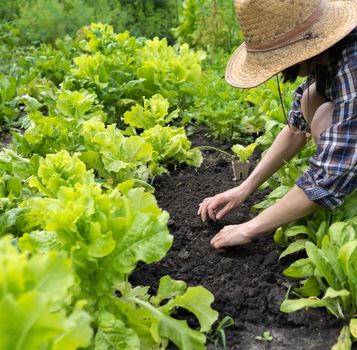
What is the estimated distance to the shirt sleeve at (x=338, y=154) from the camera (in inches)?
107

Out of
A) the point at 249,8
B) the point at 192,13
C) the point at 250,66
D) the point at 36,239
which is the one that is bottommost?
the point at 192,13

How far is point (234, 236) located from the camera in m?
3.14

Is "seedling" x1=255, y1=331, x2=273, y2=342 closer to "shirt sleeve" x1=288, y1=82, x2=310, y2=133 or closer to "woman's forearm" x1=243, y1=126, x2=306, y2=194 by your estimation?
"woman's forearm" x1=243, y1=126, x2=306, y2=194

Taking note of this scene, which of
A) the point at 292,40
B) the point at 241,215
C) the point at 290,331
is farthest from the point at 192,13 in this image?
the point at 290,331

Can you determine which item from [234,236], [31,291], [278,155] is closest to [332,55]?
[278,155]

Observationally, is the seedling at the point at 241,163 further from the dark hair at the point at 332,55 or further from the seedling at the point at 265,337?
the seedling at the point at 265,337

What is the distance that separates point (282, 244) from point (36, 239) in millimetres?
1500

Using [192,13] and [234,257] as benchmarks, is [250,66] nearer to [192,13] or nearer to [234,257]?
[234,257]

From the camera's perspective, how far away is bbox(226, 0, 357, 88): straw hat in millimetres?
2754

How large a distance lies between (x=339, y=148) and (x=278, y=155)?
0.75m

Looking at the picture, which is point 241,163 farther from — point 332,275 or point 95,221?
point 95,221

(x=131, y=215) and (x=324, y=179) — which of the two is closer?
(x=131, y=215)

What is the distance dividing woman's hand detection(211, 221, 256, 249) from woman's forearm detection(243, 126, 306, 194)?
39 centimetres

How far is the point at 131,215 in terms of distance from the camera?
7.64 feet
